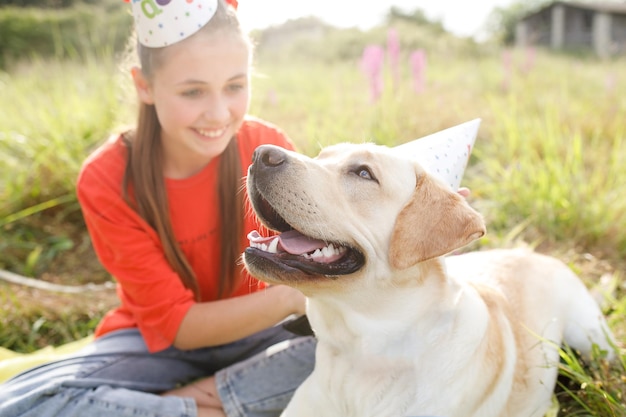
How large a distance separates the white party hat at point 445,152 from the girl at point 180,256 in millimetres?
804

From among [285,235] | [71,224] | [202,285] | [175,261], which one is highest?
[285,235]

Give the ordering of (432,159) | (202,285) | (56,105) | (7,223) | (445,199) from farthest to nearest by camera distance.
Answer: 1. (56,105)
2. (7,223)
3. (202,285)
4. (432,159)
5. (445,199)

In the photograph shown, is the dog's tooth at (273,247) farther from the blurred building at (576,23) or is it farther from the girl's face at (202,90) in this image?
the blurred building at (576,23)

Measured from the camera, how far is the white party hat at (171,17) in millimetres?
2494

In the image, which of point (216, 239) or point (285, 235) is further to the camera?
point (216, 239)

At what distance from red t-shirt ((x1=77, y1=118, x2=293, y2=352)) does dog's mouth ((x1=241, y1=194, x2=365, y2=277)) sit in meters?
0.76

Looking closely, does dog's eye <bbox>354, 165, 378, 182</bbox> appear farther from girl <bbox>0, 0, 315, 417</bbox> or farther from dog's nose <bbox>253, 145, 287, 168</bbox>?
girl <bbox>0, 0, 315, 417</bbox>

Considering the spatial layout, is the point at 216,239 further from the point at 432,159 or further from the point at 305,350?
the point at 432,159

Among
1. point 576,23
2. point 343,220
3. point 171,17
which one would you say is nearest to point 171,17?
point 171,17

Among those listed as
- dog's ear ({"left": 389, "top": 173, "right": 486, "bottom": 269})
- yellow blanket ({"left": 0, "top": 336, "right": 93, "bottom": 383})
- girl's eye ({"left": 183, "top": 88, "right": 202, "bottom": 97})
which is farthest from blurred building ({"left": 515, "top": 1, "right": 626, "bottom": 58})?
dog's ear ({"left": 389, "top": 173, "right": 486, "bottom": 269})

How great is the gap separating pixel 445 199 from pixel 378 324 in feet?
1.53

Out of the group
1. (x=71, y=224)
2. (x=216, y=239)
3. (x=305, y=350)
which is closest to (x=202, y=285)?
(x=216, y=239)

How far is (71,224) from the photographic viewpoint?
496 centimetres

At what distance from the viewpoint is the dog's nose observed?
1.92m
